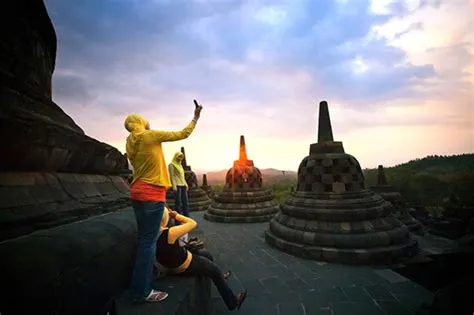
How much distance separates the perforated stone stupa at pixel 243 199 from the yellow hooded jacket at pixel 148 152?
321 inches

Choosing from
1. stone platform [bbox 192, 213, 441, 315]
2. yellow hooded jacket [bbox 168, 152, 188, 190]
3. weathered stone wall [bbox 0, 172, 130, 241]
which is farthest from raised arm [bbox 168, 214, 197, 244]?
yellow hooded jacket [bbox 168, 152, 188, 190]

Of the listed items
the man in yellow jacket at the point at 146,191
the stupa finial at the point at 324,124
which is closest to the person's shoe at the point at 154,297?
the man in yellow jacket at the point at 146,191

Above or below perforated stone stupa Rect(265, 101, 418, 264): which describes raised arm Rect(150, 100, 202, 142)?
above

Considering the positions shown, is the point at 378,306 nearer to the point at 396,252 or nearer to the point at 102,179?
the point at 396,252

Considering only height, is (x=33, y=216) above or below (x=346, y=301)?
above

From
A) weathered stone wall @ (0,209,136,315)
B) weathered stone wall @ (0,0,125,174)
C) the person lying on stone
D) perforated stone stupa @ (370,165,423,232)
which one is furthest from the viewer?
perforated stone stupa @ (370,165,423,232)

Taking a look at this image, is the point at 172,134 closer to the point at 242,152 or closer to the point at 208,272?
the point at 208,272

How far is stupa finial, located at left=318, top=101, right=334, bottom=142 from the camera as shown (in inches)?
283

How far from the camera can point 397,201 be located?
856 centimetres

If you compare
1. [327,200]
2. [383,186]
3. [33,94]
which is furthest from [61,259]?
[383,186]

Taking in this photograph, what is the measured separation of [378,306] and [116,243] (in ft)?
11.8

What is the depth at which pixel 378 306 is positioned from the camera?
346 centimetres

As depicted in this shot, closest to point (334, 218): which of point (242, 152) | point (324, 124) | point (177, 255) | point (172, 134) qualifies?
point (324, 124)

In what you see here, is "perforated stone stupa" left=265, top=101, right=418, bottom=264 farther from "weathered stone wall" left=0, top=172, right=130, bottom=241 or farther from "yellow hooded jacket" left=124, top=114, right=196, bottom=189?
"yellow hooded jacket" left=124, top=114, right=196, bottom=189
